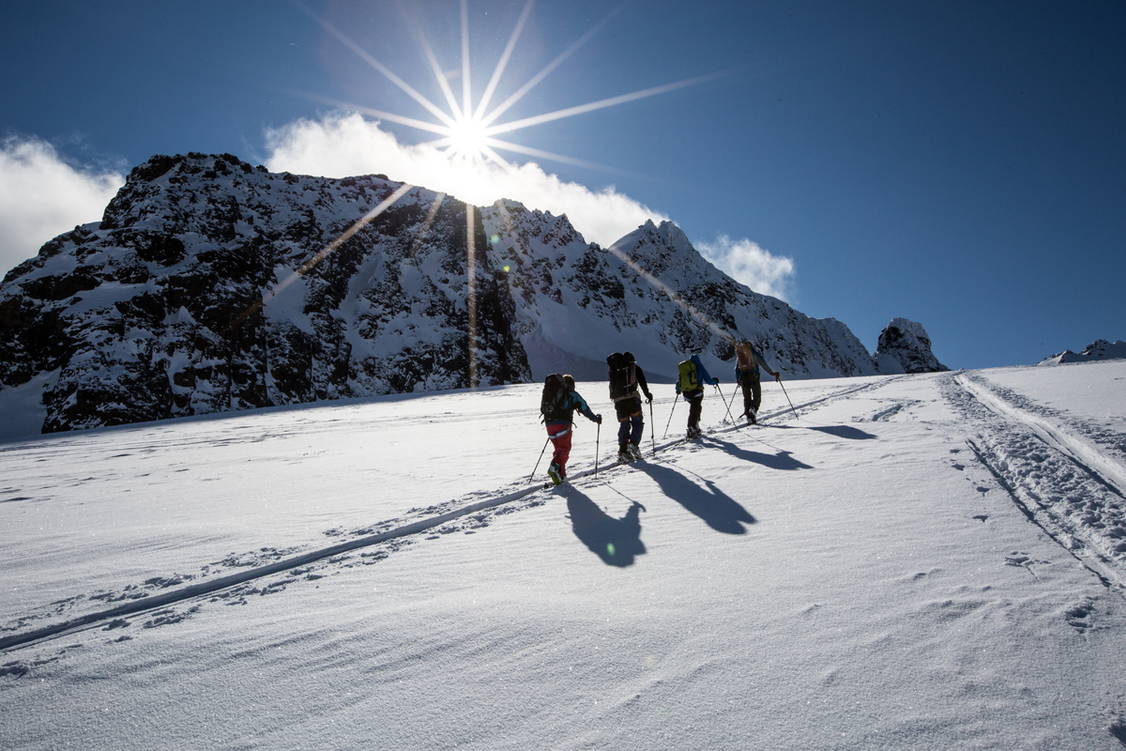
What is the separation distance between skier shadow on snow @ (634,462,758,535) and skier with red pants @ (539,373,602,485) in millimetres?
1244

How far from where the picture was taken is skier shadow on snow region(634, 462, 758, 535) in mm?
4641

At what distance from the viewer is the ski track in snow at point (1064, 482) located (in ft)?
11.2

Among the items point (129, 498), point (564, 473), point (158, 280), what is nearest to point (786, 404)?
point (564, 473)

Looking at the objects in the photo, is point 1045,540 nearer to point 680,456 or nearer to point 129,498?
point 680,456

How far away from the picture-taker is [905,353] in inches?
7667

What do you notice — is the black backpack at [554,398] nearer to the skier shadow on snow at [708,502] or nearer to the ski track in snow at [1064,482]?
the skier shadow on snow at [708,502]

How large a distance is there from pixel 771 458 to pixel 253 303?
197 feet

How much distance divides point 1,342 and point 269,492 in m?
58.9

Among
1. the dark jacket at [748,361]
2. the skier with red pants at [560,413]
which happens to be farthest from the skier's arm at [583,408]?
the dark jacket at [748,361]

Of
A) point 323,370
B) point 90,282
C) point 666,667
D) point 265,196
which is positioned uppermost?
point 265,196

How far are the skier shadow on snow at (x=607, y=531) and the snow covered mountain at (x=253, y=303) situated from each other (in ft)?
159

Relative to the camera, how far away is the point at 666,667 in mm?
2404

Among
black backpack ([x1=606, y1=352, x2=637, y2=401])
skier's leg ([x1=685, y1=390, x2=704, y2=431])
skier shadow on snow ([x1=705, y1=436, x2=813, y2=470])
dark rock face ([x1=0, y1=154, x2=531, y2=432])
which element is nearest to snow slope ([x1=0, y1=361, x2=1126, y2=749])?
skier shadow on snow ([x1=705, y1=436, x2=813, y2=470])

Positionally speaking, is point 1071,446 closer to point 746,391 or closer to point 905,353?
point 746,391
